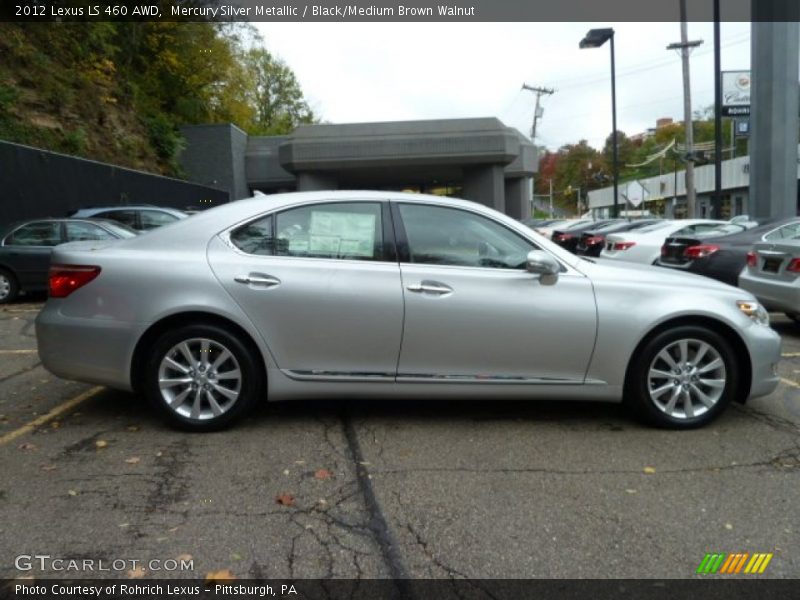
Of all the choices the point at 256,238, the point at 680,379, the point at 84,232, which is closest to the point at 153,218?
the point at 84,232

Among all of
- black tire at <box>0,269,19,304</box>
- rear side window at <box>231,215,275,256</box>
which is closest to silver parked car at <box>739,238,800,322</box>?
rear side window at <box>231,215,275,256</box>

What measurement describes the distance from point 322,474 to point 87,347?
6.05 feet

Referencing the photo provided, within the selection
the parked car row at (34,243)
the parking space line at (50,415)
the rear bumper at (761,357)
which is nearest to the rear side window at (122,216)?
the parked car row at (34,243)

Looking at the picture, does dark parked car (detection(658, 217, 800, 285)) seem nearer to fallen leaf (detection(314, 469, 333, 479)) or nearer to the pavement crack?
the pavement crack

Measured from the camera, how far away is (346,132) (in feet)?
86.7

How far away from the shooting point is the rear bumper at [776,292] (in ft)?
24.0

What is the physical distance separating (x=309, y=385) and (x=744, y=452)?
2.79 metres

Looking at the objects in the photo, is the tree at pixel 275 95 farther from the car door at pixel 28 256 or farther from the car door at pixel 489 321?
the car door at pixel 489 321

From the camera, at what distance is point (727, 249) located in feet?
31.0

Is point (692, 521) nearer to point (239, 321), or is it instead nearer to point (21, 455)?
point (239, 321)

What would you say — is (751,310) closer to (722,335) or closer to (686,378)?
(722,335)

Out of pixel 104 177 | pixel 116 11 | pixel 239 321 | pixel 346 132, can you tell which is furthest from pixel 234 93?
pixel 239 321

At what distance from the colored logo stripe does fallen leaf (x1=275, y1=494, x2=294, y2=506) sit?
6.35ft

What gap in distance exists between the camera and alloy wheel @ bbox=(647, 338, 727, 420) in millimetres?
4379
